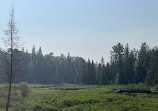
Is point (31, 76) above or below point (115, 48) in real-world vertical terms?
below

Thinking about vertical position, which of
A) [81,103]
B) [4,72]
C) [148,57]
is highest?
[148,57]

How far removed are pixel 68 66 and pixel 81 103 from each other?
10888 centimetres

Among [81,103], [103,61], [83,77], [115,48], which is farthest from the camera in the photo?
[103,61]

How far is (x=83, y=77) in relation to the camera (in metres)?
108

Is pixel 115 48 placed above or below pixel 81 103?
above

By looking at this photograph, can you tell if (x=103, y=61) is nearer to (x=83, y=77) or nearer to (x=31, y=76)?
(x=83, y=77)

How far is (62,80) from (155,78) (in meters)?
76.6

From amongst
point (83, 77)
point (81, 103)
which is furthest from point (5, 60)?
point (83, 77)

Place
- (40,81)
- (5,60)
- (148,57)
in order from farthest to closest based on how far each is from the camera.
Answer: (40,81) → (148,57) → (5,60)

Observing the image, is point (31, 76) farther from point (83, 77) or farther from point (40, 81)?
point (83, 77)

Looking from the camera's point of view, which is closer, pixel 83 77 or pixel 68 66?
pixel 83 77

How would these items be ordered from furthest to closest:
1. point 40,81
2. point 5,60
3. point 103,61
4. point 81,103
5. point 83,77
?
point 40,81
point 103,61
point 83,77
point 81,103
point 5,60

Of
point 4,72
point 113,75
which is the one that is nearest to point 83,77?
point 113,75

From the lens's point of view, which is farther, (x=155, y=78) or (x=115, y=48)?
(x=115, y=48)
